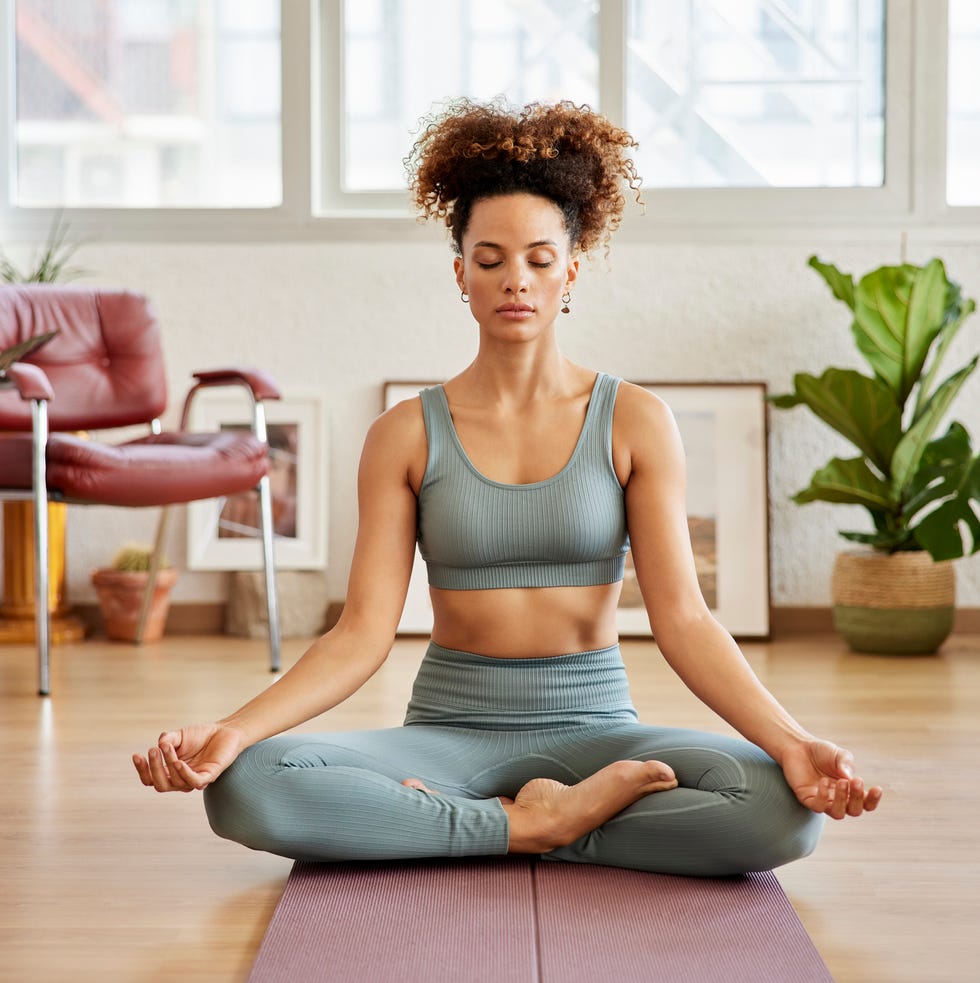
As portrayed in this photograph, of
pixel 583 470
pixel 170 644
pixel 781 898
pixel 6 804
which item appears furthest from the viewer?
pixel 170 644

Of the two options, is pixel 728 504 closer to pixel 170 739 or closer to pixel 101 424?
pixel 101 424

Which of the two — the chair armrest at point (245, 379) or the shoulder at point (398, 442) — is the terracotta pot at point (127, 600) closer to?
the chair armrest at point (245, 379)

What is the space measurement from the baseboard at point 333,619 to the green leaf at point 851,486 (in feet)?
1.78

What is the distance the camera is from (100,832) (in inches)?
76.7

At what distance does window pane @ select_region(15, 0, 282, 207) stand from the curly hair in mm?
2505

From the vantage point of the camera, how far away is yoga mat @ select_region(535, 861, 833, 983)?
53.4 inches

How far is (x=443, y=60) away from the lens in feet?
14.0

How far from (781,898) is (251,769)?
25.1 inches

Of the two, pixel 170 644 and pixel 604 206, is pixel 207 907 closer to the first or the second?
pixel 604 206

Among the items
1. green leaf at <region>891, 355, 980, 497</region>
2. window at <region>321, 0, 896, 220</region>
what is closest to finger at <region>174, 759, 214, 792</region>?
green leaf at <region>891, 355, 980, 497</region>

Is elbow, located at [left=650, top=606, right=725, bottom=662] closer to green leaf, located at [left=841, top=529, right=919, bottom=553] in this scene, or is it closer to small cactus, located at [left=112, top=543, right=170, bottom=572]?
green leaf, located at [left=841, top=529, right=919, bottom=553]

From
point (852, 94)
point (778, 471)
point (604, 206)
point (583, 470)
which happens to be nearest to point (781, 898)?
point (583, 470)

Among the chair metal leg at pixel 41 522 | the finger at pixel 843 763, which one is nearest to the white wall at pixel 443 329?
the chair metal leg at pixel 41 522

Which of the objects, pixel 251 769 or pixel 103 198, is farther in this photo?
pixel 103 198
